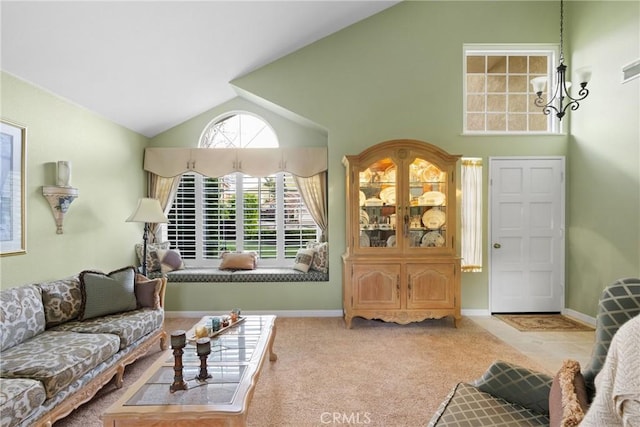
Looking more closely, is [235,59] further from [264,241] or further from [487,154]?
[487,154]

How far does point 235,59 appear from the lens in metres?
3.84

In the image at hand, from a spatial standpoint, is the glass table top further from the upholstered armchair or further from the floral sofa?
the upholstered armchair

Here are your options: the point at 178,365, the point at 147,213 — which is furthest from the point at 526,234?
the point at 147,213

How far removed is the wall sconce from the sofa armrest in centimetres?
348

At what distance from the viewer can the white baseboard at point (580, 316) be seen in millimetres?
3957

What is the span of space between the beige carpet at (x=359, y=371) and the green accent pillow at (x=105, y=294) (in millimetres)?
561

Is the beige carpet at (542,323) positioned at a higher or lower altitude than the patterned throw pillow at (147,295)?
lower

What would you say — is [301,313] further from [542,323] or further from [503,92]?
[503,92]

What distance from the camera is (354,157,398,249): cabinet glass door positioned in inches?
156

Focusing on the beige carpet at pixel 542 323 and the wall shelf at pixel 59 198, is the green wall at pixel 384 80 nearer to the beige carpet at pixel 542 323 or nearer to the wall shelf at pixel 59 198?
the wall shelf at pixel 59 198

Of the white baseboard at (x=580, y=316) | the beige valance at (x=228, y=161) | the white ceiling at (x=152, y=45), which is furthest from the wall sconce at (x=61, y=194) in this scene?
the white baseboard at (x=580, y=316)

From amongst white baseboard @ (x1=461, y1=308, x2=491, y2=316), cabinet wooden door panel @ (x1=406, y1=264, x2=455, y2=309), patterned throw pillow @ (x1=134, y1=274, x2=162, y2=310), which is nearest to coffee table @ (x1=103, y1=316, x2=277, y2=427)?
patterned throw pillow @ (x1=134, y1=274, x2=162, y2=310)

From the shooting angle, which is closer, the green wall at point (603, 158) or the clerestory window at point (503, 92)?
the green wall at point (603, 158)

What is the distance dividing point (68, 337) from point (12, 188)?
48.1 inches
